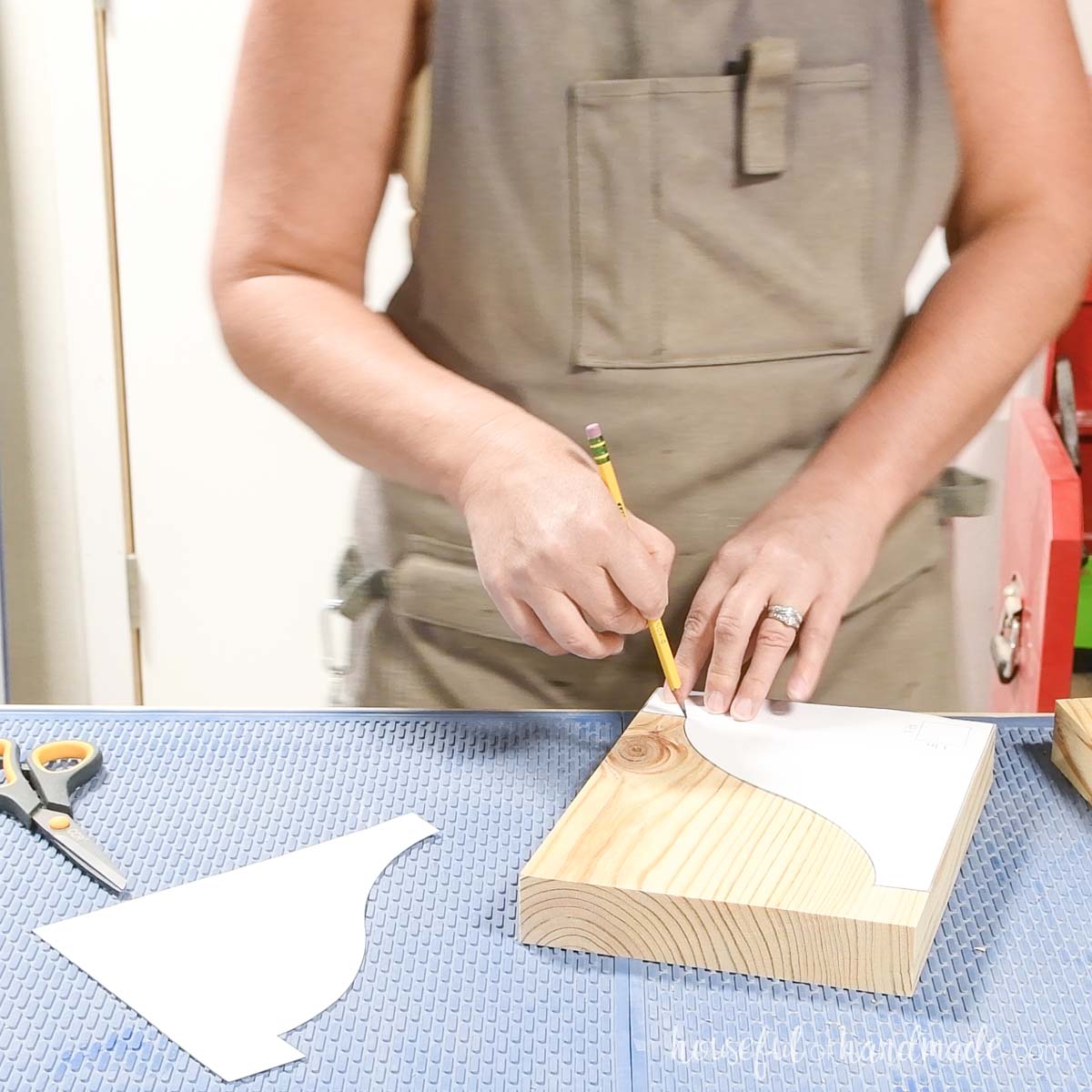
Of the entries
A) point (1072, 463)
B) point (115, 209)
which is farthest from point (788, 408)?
point (115, 209)

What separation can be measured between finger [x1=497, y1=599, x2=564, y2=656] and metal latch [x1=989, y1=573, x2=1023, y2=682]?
77cm

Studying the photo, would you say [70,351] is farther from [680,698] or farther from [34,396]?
[680,698]

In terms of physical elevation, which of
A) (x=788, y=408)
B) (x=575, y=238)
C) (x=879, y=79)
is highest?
(x=879, y=79)

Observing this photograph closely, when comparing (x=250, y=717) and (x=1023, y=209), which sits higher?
(x=1023, y=209)

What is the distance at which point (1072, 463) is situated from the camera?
131 cm

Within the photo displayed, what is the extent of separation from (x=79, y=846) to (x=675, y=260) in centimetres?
56

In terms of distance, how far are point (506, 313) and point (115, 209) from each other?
745mm

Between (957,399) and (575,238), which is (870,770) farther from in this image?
(575,238)

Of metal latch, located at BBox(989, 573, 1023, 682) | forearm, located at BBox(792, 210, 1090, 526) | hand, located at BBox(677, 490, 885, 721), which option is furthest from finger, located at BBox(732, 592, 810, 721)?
metal latch, located at BBox(989, 573, 1023, 682)

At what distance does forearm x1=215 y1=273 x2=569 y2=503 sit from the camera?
2.63 ft

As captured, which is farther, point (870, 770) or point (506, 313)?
point (506, 313)

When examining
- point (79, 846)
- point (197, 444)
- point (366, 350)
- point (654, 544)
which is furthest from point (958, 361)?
point (197, 444)

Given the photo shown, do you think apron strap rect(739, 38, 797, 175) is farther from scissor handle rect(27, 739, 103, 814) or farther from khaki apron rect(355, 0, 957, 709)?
scissor handle rect(27, 739, 103, 814)

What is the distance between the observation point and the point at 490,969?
602 mm
